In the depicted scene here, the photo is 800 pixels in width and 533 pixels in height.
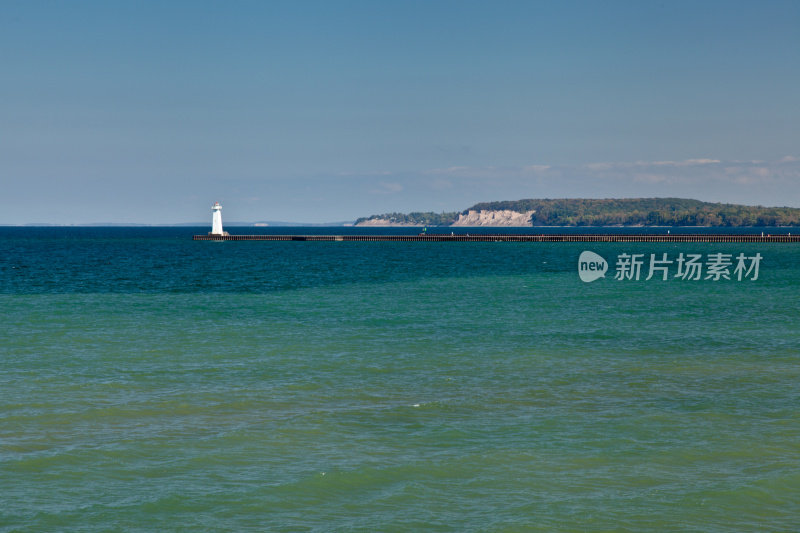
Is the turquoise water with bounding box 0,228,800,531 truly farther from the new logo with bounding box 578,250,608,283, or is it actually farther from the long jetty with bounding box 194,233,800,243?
the long jetty with bounding box 194,233,800,243

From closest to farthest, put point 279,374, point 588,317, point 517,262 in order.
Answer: point 279,374 < point 588,317 < point 517,262

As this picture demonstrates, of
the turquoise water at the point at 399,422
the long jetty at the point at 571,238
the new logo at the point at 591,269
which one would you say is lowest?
the turquoise water at the point at 399,422

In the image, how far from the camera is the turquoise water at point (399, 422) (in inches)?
484

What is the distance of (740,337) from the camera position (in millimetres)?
30672

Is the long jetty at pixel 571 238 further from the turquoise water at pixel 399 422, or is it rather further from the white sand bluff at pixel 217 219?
the turquoise water at pixel 399 422

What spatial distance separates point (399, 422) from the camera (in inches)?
681

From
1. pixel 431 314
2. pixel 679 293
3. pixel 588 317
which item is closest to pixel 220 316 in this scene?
pixel 431 314

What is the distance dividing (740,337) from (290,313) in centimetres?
2163

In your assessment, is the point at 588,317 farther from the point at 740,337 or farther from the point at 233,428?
the point at 233,428

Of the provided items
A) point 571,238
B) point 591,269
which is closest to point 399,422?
point 591,269

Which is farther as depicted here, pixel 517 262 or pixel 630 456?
pixel 517 262

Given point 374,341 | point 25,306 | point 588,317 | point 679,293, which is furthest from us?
point 679,293

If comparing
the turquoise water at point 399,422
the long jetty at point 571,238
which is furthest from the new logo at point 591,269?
the long jetty at point 571,238

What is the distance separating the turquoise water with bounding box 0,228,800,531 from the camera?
40.3 feet
